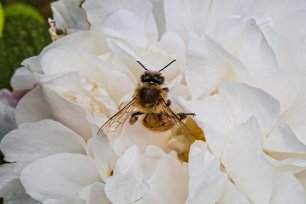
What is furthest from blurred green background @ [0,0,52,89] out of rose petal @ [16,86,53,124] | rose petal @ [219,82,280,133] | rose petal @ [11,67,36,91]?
rose petal @ [219,82,280,133]

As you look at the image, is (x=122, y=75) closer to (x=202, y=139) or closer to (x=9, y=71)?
(x=202, y=139)

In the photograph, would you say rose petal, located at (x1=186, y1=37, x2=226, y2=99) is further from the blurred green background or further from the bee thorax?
the blurred green background

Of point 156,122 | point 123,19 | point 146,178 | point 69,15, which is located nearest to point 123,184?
point 146,178

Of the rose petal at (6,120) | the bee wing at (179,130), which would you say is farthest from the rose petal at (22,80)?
the bee wing at (179,130)

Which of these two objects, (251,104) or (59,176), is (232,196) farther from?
(59,176)

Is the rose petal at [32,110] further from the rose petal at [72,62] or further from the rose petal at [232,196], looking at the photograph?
the rose petal at [232,196]

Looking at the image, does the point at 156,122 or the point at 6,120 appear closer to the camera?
the point at 156,122
